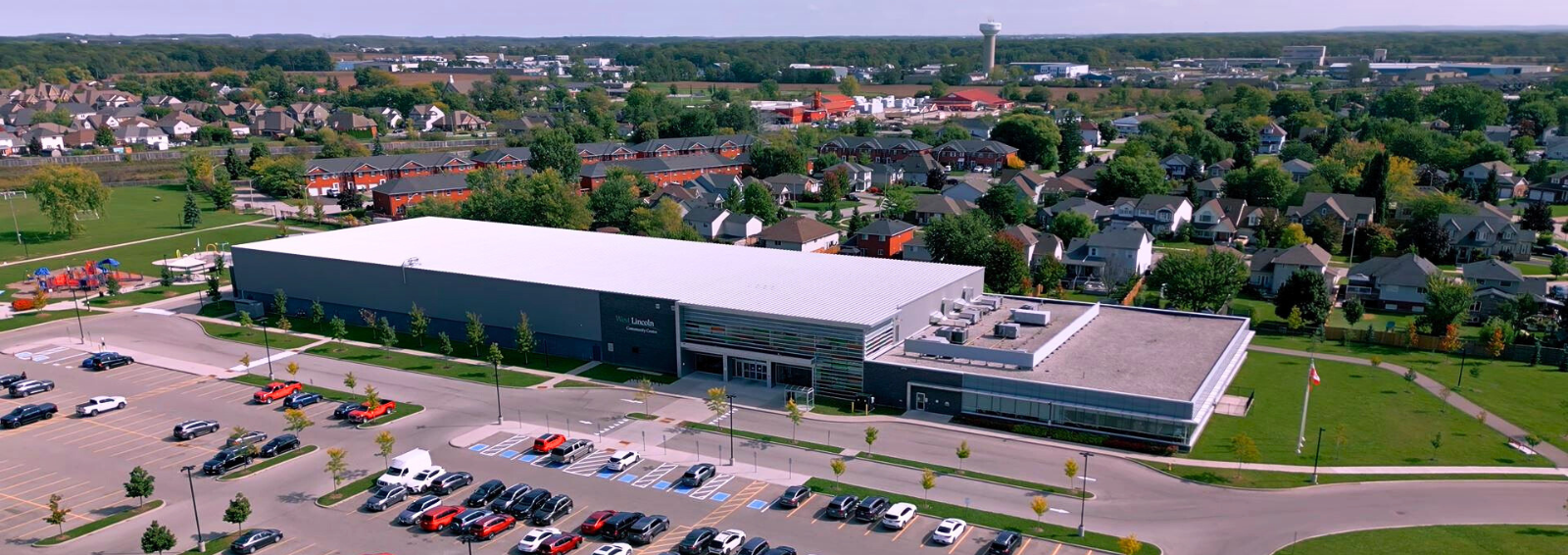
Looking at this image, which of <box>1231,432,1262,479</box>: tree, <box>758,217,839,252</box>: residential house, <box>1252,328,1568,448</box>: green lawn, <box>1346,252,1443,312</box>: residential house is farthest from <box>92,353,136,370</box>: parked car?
<box>1346,252,1443,312</box>: residential house

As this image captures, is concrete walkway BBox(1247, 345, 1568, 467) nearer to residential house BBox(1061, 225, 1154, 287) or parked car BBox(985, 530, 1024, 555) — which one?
residential house BBox(1061, 225, 1154, 287)

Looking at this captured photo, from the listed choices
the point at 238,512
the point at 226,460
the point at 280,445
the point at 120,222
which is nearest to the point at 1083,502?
the point at 238,512

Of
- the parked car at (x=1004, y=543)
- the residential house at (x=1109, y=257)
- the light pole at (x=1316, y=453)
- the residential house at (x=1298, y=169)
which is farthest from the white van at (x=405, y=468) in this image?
the residential house at (x=1298, y=169)

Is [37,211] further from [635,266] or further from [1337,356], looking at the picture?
[1337,356]

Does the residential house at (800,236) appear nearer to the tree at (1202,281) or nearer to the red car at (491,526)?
the tree at (1202,281)

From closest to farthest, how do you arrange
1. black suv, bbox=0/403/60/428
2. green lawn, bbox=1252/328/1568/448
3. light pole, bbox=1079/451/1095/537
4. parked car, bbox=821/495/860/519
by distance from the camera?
light pole, bbox=1079/451/1095/537
parked car, bbox=821/495/860/519
black suv, bbox=0/403/60/428
green lawn, bbox=1252/328/1568/448
